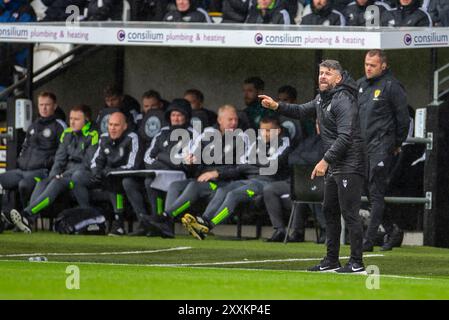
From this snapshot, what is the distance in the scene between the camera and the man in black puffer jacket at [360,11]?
1683cm

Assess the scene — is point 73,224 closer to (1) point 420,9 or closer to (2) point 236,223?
(2) point 236,223

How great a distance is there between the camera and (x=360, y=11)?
16.9 meters

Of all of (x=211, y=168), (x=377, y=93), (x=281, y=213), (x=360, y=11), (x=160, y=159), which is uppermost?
(x=360, y=11)

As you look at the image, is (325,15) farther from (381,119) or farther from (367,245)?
(367,245)

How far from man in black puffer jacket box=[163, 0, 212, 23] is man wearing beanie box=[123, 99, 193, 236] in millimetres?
1458

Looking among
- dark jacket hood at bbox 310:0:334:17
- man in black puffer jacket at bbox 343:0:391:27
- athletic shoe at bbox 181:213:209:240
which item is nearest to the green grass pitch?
athletic shoe at bbox 181:213:209:240

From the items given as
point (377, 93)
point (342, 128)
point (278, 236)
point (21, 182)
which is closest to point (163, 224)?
point (278, 236)

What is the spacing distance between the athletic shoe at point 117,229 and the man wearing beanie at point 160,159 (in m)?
0.22

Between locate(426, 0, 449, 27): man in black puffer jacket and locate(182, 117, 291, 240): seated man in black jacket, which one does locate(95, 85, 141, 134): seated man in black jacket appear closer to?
locate(182, 117, 291, 240): seated man in black jacket

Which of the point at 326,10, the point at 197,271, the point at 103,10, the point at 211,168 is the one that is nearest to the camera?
the point at 197,271

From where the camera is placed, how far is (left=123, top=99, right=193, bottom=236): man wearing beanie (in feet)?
55.6

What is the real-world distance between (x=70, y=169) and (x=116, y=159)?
0.82 meters

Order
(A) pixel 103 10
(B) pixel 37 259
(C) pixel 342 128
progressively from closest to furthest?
(C) pixel 342 128 → (B) pixel 37 259 → (A) pixel 103 10

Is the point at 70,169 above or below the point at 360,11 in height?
below
